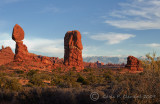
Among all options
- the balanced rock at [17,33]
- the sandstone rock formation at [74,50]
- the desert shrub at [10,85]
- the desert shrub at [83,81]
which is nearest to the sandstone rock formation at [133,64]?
the sandstone rock formation at [74,50]

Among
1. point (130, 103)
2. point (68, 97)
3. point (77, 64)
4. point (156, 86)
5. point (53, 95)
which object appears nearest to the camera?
point (130, 103)

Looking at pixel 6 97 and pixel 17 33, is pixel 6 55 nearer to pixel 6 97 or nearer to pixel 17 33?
pixel 17 33

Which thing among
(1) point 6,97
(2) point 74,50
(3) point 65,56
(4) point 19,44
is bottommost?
(1) point 6,97

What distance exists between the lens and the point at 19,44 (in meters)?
43.7

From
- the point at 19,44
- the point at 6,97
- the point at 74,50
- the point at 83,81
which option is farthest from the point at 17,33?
the point at 6,97

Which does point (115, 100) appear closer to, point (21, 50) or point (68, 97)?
point (68, 97)

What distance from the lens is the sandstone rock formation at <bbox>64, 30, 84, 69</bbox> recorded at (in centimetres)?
4853

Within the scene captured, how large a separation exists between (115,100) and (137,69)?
163ft

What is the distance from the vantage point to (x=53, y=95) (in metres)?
6.92

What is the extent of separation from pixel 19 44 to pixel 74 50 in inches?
681

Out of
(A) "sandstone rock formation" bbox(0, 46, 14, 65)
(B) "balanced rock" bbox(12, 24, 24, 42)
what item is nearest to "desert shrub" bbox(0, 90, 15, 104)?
(B) "balanced rock" bbox(12, 24, 24, 42)

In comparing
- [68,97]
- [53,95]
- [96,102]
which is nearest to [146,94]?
[96,102]

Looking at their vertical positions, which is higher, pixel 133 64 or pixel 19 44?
pixel 19 44

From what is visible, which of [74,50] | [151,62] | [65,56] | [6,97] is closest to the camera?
[6,97]
